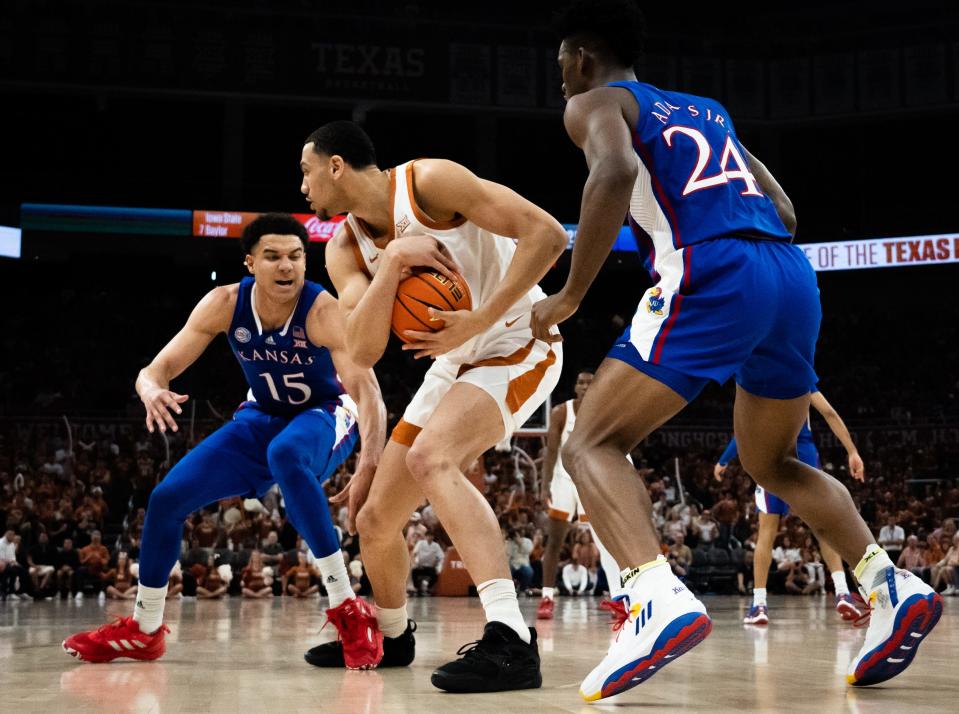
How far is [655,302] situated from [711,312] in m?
0.15

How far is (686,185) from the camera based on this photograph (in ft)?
9.54

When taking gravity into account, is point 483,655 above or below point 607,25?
below

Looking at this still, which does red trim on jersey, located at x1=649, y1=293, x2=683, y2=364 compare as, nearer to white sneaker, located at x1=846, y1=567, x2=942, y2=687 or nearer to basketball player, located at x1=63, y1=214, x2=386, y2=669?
white sneaker, located at x1=846, y1=567, x2=942, y2=687

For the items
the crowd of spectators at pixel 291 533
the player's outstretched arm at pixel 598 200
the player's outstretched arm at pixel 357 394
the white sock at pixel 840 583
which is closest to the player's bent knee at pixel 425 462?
the player's outstretched arm at pixel 357 394

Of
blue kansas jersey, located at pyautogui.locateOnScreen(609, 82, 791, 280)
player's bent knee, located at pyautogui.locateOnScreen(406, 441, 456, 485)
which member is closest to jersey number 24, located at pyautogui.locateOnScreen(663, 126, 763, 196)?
blue kansas jersey, located at pyautogui.locateOnScreen(609, 82, 791, 280)

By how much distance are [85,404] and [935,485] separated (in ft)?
49.0

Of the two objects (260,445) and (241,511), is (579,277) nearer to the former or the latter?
(260,445)

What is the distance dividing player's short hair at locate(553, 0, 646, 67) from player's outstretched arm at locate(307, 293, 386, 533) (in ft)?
4.08

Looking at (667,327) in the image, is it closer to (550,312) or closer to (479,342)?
(550,312)

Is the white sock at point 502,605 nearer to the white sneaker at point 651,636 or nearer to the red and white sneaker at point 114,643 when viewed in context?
the white sneaker at point 651,636

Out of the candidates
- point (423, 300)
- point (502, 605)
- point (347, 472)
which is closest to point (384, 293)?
point (423, 300)

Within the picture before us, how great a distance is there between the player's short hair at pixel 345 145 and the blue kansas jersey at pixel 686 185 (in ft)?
3.36

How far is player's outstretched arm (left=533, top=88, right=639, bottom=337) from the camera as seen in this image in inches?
108

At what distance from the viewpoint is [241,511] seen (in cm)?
1270
